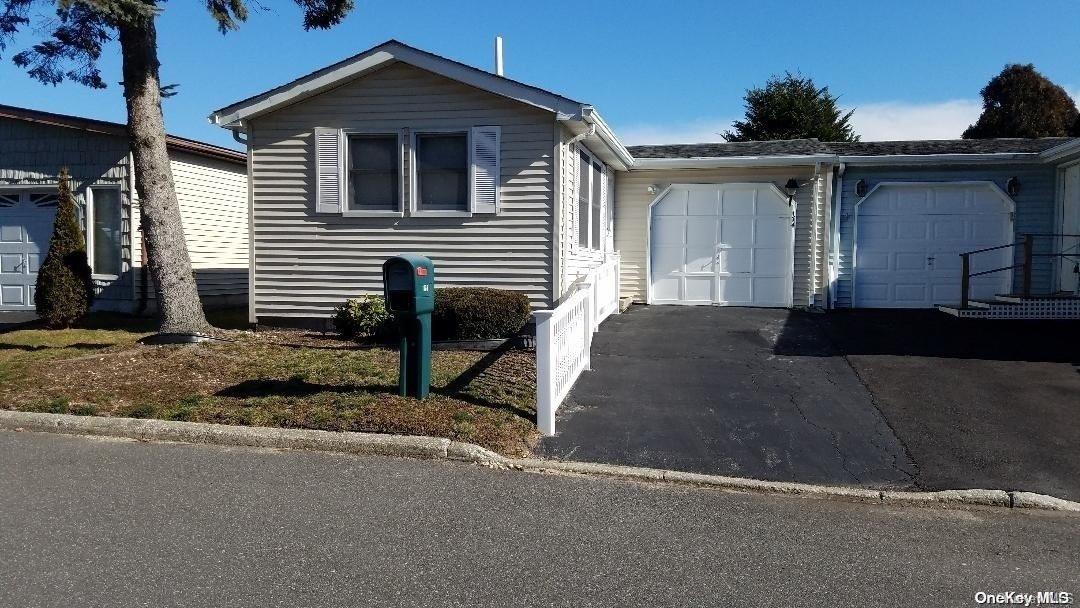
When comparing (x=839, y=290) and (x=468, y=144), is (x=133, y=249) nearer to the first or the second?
(x=468, y=144)

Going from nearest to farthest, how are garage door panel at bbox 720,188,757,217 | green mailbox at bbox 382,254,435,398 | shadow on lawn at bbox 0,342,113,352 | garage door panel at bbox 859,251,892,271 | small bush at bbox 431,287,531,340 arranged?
green mailbox at bbox 382,254,435,398 → small bush at bbox 431,287,531,340 → shadow on lawn at bbox 0,342,113,352 → garage door panel at bbox 859,251,892,271 → garage door panel at bbox 720,188,757,217

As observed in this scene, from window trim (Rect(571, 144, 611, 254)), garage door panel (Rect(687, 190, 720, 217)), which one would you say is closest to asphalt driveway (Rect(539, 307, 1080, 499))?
window trim (Rect(571, 144, 611, 254))

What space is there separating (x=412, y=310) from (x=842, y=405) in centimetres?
427

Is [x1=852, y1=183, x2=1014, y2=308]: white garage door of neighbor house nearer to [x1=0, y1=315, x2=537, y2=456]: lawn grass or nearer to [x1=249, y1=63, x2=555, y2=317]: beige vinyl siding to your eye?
[x1=249, y1=63, x2=555, y2=317]: beige vinyl siding

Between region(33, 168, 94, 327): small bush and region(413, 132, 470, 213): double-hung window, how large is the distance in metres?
5.79

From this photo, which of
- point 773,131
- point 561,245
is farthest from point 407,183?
point 773,131

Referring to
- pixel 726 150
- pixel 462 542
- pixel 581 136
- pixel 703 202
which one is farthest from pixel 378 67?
pixel 462 542

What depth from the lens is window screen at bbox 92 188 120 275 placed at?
A: 15023 mm

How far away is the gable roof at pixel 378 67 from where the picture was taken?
11.1m

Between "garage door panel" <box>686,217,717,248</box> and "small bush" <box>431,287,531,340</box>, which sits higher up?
"garage door panel" <box>686,217,717,248</box>

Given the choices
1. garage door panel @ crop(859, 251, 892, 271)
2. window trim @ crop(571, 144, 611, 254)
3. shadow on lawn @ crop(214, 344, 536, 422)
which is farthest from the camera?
garage door panel @ crop(859, 251, 892, 271)

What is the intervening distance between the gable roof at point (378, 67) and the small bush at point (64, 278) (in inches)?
134

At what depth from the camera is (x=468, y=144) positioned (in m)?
11.6

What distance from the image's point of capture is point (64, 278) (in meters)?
13.0
